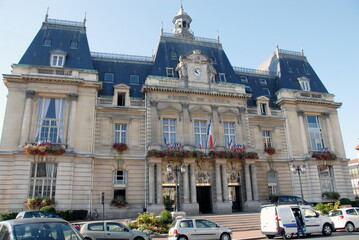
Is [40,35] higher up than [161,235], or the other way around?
[40,35]

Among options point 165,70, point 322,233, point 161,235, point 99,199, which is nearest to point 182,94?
point 165,70

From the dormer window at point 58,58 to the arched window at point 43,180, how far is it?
1086 cm

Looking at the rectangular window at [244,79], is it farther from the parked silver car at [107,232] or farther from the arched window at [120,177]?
the parked silver car at [107,232]

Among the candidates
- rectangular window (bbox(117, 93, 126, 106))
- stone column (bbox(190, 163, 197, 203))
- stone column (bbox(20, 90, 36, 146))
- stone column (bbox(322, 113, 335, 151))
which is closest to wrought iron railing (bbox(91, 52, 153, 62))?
rectangular window (bbox(117, 93, 126, 106))

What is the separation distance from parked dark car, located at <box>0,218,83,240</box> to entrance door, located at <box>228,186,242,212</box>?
2649 centimetres

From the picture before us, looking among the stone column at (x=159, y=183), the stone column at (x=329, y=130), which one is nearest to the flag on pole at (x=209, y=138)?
the stone column at (x=159, y=183)

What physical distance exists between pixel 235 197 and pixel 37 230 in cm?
2756

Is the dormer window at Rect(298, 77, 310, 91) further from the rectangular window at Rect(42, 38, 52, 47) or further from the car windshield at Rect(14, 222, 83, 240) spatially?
the car windshield at Rect(14, 222, 83, 240)

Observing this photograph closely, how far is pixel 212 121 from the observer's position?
3275cm

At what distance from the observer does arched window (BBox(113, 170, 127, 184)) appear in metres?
29.5

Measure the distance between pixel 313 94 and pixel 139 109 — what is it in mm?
23802

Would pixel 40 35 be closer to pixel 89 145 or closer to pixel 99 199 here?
pixel 89 145

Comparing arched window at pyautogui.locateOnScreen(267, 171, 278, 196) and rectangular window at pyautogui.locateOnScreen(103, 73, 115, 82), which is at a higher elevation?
rectangular window at pyautogui.locateOnScreen(103, 73, 115, 82)

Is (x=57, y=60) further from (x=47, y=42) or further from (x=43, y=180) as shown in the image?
(x=43, y=180)
